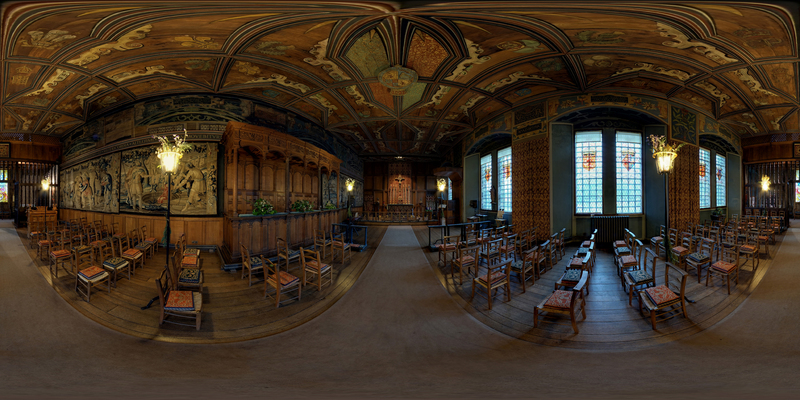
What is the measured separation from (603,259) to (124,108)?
16191mm

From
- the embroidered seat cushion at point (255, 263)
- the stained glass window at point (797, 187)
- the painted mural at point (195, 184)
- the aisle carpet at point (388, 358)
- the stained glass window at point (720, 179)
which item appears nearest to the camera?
the aisle carpet at point (388, 358)

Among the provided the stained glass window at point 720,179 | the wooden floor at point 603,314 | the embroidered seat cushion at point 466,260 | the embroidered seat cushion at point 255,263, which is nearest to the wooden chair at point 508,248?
the wooden floor at point 603,314

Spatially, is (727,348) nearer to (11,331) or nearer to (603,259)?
(603,259)

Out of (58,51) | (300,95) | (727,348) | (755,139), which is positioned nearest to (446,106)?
(300,95)

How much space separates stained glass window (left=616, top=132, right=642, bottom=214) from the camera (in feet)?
34.3

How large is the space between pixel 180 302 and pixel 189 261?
2310 mm

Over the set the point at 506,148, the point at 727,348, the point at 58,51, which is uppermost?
the point at 58,51

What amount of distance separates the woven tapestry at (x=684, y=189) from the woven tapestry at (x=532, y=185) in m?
4.49

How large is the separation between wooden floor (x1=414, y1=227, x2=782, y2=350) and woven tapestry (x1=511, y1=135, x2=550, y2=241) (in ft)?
13.8

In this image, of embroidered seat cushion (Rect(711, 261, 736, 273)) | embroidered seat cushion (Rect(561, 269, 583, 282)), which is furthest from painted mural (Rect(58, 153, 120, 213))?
embroidered seat cushion (Rect(711, 261, 736, 273))

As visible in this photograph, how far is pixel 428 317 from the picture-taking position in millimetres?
3977

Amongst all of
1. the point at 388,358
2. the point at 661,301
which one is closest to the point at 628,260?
the point at 661,301

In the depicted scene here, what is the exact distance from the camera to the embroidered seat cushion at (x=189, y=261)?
568 centimetres

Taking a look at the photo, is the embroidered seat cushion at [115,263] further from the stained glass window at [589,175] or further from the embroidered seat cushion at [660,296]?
the stained glass window at [589,175]
